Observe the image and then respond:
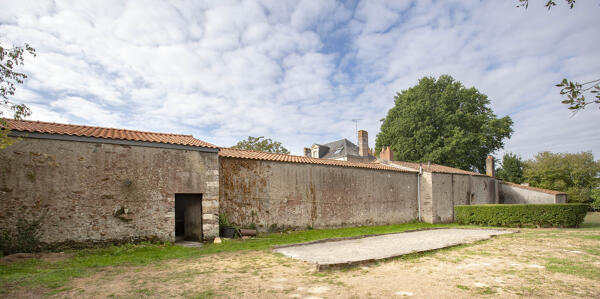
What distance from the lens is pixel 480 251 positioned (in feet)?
31.2

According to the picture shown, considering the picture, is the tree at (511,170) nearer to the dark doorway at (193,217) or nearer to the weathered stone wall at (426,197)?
the weathered stone wall at (426,197)

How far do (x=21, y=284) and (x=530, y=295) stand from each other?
896cm

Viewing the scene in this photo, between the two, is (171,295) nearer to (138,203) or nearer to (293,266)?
(293,266)

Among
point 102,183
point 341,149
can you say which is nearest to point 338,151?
point 341,149

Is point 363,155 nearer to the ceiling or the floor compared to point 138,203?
nearer to the ceiling

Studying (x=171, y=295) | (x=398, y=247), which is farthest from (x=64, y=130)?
(x=398, y=247)

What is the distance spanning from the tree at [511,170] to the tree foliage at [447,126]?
27.0 ft

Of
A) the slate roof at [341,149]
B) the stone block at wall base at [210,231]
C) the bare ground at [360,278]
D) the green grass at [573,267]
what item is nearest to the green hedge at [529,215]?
the bare ground at [360,278]

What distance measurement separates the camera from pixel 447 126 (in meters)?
31.7

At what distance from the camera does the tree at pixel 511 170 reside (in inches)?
1559

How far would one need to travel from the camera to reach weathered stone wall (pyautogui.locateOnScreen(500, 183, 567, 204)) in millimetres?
24975

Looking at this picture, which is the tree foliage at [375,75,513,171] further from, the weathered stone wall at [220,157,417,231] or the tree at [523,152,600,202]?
the weathered stone wall at [220,157,417,231]

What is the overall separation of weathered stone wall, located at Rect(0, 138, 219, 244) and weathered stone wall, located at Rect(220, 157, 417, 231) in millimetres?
1613

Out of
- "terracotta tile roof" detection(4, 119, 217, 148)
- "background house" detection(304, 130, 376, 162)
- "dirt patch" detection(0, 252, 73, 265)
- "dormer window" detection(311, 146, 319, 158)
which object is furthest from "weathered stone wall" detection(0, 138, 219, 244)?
"dormer window" detection(311, 146, 319, 158)
